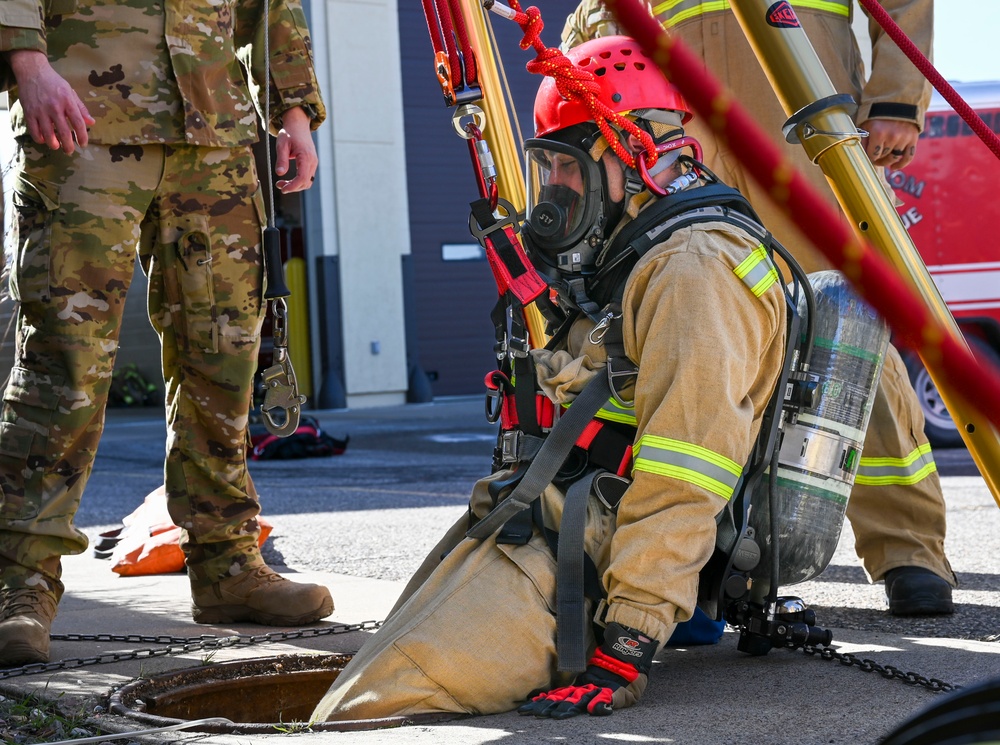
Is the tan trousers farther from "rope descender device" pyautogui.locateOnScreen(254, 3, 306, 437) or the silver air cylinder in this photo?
"rope descender device" pyautogui.locateOnScreen(254, 3, 306, 437)

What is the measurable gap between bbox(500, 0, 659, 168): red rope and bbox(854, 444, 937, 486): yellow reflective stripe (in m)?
1.30

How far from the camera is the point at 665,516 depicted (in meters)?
2.41

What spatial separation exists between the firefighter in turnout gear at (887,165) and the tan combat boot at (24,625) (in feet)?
6.88

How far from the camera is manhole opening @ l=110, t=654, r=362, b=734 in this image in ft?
9.40

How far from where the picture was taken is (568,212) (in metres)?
2.79

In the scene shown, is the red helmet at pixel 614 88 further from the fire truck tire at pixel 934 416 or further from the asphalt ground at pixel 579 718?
the fire truck tire at pixel 934 416

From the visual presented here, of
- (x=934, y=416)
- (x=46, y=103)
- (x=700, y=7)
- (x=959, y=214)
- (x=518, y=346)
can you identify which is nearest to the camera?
(x=518, y=346)

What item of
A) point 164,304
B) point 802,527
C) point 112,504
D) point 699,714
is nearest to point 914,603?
point 802,527

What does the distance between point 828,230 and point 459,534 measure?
1932 mm

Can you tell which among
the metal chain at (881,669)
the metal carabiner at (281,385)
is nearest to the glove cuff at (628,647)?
the metal chain at (881,669)

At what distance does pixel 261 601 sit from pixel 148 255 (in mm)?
987

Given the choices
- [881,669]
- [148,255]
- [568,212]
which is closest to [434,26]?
[568,212]

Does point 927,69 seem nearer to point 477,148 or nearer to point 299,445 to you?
point 477,148

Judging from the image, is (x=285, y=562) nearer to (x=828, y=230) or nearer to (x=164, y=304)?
(x=164, y=304)
